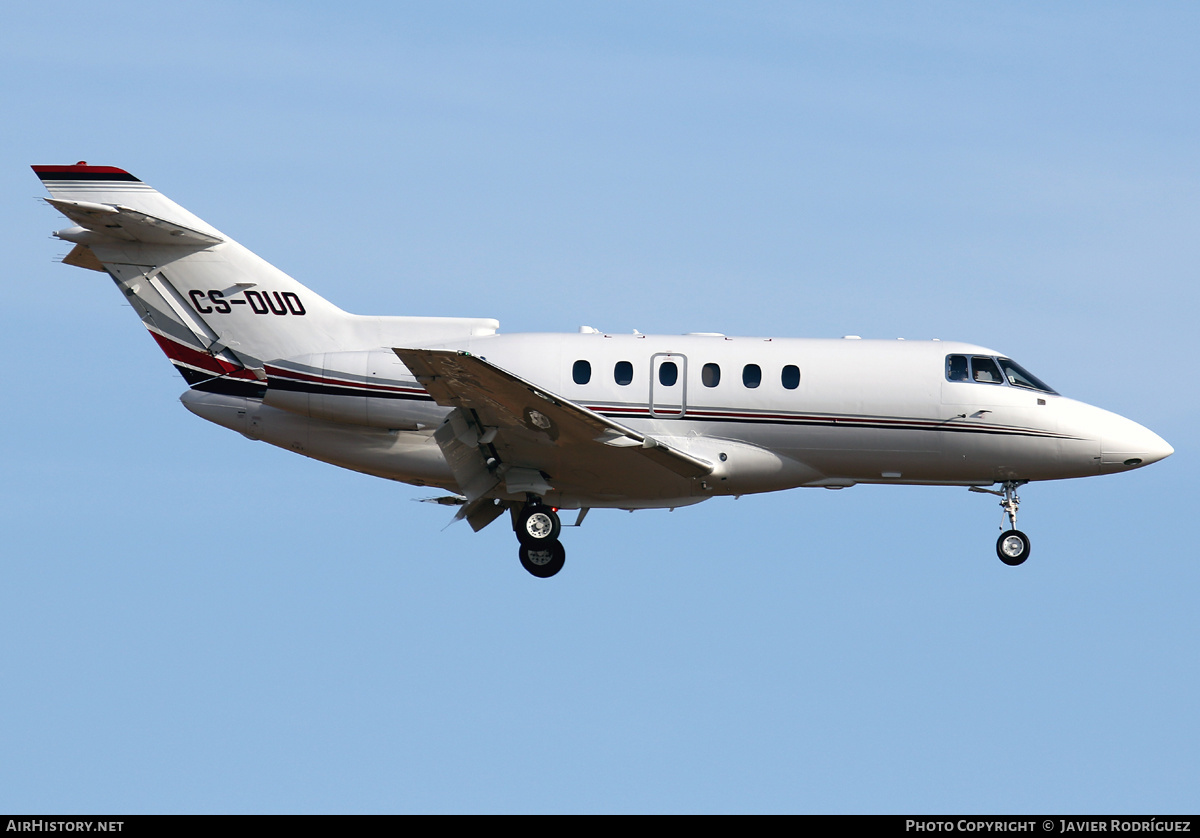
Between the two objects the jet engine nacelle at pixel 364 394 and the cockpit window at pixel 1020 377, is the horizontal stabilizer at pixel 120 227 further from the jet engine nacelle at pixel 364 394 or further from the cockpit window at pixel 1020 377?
the cockpit window at pixel 1020 377

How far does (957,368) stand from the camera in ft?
91.0

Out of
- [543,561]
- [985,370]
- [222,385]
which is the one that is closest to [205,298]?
[222,385]

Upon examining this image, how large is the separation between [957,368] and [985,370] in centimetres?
56

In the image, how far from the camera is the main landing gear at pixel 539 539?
2692 cm

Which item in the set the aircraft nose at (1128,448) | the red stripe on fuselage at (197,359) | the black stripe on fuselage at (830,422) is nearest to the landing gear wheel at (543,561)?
the black stripe on fuselage at (830,422)

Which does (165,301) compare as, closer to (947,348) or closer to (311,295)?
(311,295)

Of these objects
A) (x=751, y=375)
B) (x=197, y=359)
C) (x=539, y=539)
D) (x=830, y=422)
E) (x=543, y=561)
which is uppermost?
(x=197, y=359)

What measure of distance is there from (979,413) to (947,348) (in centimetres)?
136

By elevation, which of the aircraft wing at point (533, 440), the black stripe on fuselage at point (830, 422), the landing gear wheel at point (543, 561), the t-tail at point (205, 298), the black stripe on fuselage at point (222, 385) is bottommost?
the landing gear wheel at point (543, 561)

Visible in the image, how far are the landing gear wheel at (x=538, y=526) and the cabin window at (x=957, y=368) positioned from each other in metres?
7.51

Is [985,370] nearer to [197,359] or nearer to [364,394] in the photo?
[364,394]

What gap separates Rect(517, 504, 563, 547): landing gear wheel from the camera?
1059 inches

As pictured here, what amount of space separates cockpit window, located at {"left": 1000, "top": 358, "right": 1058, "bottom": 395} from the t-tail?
30.6 ft

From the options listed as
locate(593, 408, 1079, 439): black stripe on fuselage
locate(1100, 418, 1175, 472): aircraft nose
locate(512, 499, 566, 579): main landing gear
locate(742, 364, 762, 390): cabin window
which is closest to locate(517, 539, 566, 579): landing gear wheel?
locate(512, 499, 566, 579): main landing gear
